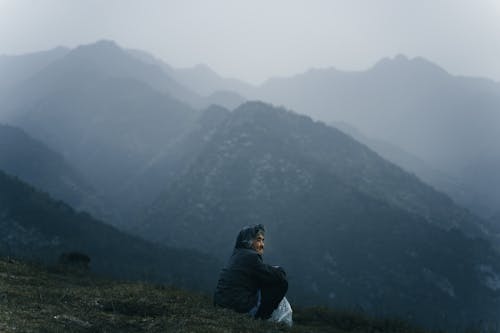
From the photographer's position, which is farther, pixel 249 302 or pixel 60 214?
pixel 60 214

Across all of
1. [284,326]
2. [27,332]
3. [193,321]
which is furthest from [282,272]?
[27,332]

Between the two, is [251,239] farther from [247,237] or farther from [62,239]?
[62,239]

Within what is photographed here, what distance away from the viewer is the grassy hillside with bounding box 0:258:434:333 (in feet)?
40.4

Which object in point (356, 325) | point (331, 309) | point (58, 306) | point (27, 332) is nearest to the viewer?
point (27, 332)

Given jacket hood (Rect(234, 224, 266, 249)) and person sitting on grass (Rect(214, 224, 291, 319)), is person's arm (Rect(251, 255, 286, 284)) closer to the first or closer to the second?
person sitting on grass (Rect(214, 224, 291, 319))

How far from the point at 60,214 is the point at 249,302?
197863 millimetres

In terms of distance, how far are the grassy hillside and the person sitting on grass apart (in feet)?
1.51

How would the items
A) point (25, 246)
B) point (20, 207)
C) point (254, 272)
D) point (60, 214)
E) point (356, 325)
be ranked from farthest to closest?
point (60, 214) → point (20, 207) → point (25, 246) → point (356, 325) → point (254, 272)

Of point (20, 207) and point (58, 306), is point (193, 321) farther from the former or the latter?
point (20, 207)

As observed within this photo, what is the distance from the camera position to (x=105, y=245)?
7657 inches

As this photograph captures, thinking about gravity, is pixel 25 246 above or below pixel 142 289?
below

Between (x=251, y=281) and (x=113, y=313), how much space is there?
4887mm

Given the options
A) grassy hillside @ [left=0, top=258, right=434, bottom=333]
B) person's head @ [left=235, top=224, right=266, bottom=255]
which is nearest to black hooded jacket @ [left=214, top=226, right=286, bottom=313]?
person's head @ [left=235, top=224, right=266, bottom=255]

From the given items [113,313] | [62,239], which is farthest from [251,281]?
[62,239]
